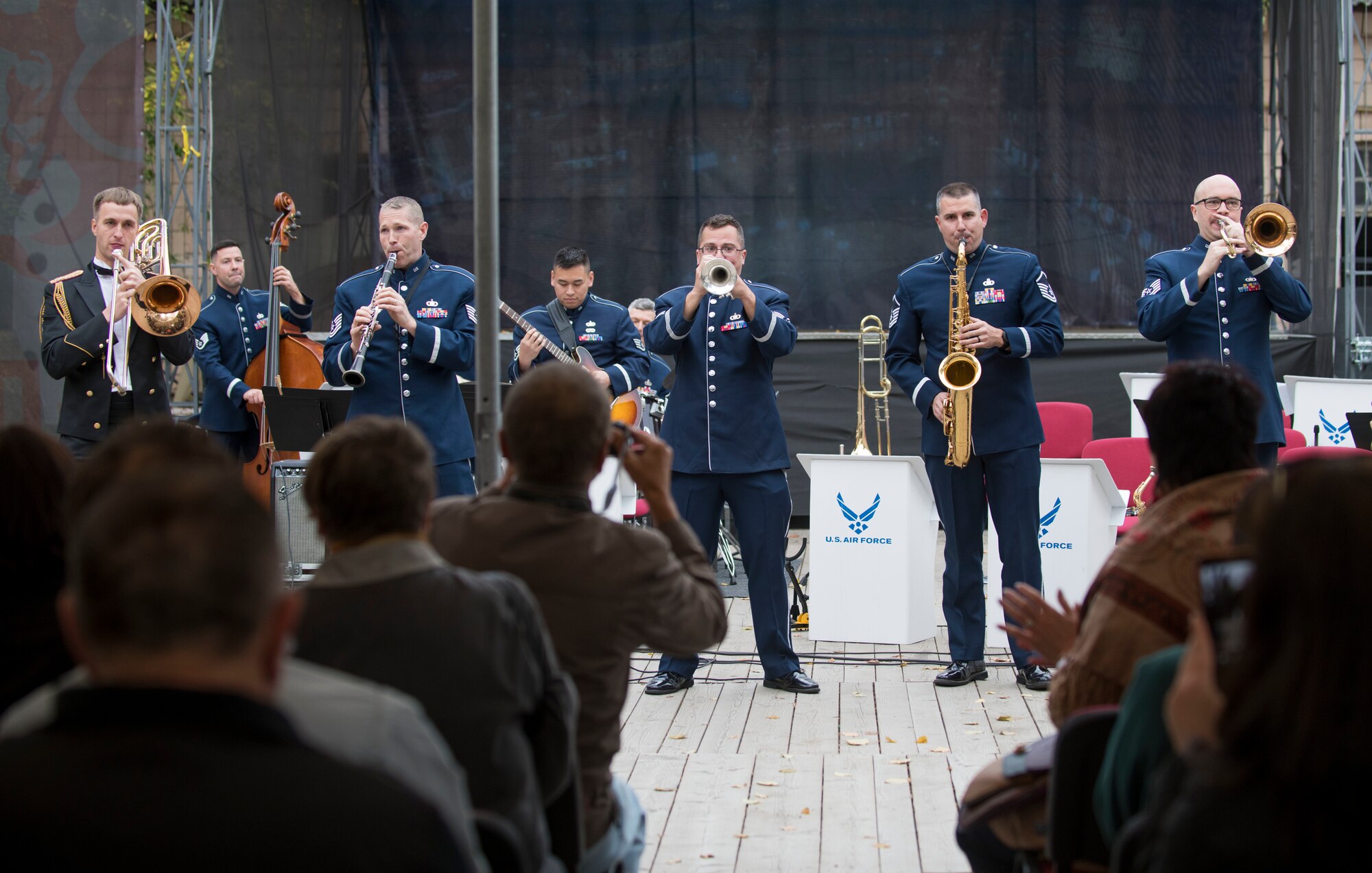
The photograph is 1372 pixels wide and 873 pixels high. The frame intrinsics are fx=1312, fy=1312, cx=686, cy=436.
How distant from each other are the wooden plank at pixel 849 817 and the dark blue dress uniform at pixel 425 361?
1.58 meters

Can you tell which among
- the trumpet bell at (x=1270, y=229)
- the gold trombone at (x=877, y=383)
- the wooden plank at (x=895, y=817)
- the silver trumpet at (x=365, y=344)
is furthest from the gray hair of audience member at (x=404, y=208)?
the trumpet bell at (x=1270, y=229)

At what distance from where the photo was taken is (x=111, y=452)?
5.47ft

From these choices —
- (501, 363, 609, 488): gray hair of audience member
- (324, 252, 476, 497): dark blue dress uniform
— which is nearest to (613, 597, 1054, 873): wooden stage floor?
(324, 252, 476, 497): dark blue dress uniform

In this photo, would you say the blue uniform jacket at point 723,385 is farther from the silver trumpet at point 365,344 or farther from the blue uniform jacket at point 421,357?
the silver trumpet at point 365,344

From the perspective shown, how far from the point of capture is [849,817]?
10.1ft

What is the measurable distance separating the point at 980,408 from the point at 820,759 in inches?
56.9

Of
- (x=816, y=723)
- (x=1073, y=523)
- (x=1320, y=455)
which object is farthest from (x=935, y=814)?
(x=1073, y=523)

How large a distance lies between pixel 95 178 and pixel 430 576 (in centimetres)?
527

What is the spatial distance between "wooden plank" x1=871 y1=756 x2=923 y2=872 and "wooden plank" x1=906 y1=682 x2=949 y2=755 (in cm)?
24

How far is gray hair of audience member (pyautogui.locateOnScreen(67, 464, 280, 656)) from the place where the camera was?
37.0 inches

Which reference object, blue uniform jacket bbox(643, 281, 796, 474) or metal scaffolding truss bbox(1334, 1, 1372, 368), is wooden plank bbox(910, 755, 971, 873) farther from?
metal scaffolding truss bbox(1334, 1, 1372, 368)

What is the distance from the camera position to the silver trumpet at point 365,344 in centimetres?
421

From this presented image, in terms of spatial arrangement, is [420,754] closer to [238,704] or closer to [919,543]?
[238,704]

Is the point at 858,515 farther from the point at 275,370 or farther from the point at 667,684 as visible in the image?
the point at 275,370
